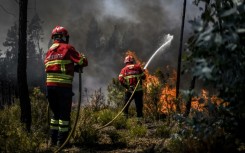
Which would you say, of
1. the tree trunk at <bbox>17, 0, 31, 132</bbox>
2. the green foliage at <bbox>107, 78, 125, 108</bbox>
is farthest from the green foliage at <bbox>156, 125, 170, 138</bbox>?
the green foliage at <bbox>107, 78, 125, 108</bbox>

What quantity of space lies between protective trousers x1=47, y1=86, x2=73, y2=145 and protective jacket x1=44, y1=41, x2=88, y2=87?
0.13m

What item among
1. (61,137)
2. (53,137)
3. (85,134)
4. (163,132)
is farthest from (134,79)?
(61,137)

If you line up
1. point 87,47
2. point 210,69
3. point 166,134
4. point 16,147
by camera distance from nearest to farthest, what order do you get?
point 210,69
point 16,147
point 166,134
point 87,47

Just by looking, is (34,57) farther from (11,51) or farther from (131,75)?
(131,75)

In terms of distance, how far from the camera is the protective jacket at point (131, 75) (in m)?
10.7

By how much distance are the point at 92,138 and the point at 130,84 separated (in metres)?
4.79

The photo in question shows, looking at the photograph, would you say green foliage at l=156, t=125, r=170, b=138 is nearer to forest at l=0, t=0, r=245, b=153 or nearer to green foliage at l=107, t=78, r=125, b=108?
forest at l=0, t=0, r=245, b=153

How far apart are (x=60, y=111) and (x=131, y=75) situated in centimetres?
491

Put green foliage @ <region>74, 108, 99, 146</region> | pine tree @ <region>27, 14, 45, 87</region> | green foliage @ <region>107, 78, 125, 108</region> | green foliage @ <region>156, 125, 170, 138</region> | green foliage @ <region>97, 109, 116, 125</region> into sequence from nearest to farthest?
green foliage @ <region>74, 108, 99, 146</region>
green foliage @ <region>156, 125, 170, 138</region>
green foliage @ <region>97, 109, 116, 125</region>
green foliage @ <region>107, 78, 125, 108</region>
pine tree @ <region>27, 14, 45, 87</region>

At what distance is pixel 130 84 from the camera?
35.8ft

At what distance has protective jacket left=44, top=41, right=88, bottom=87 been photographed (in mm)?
6070

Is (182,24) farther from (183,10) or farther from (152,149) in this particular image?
(152,149)

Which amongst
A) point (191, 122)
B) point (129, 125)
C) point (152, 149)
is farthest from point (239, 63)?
point (129, 125)

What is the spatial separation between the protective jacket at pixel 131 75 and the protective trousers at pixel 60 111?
4592mm
